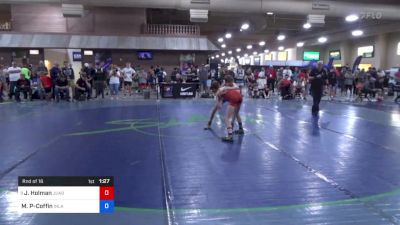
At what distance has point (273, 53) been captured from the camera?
46750mm

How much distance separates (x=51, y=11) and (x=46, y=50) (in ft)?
8.45

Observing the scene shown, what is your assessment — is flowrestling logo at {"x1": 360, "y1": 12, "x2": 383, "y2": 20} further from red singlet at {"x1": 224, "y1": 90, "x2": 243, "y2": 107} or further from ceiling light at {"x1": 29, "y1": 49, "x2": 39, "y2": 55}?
ceiling light at {"x1": 29, "y1": 49, "x2": 39, "y2": 55}

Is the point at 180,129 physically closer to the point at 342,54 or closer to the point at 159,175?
the point at 159,175

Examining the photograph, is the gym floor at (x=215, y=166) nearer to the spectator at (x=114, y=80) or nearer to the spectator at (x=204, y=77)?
the spectator at (x=114, y=80)

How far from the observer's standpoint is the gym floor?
12.3ft

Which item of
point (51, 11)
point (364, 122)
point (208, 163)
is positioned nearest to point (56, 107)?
point (208, 163)

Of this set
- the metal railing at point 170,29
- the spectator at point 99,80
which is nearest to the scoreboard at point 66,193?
the spectator at point 99,80

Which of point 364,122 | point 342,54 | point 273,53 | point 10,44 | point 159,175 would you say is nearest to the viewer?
point 159,175

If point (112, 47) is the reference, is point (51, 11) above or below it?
above

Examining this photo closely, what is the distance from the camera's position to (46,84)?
14781mm

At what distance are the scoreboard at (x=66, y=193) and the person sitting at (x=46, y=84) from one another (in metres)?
13.3

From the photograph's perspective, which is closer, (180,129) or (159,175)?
(159,175)

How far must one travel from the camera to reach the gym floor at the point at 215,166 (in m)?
3.76

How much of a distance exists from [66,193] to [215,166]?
3.30m
